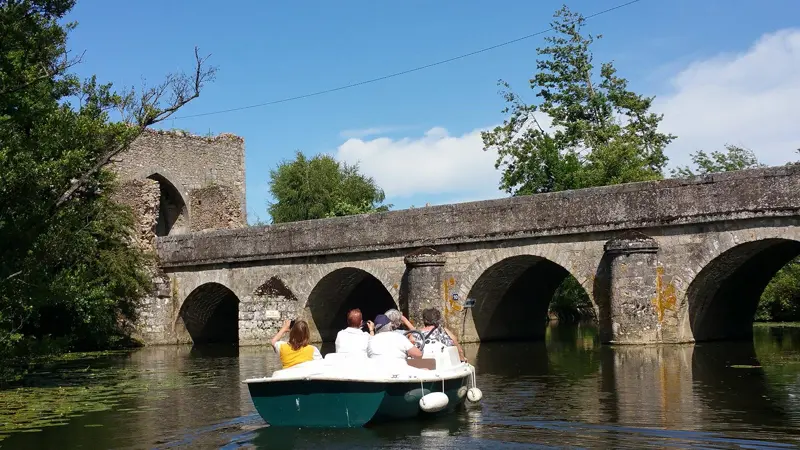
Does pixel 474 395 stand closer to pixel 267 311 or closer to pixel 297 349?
pixel 297 349

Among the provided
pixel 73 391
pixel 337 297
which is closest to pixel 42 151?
pixel 73 391

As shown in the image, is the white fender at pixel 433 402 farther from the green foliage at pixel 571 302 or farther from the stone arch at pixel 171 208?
the green foliage at pixel 571 302

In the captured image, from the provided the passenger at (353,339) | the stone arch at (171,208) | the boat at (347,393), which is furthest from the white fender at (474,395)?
the stone arch at (171,208)

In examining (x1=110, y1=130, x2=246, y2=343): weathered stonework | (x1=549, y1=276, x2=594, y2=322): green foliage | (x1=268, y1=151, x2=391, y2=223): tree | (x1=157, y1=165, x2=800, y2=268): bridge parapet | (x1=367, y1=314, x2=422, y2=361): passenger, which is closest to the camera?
(x1=367, y1=314, x2=422, y2=361): passenger

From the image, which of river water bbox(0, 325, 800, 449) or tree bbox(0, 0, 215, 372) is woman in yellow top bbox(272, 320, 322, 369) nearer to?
river water bbox(0, 325, 800, 449)

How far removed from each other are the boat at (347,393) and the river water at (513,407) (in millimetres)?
182

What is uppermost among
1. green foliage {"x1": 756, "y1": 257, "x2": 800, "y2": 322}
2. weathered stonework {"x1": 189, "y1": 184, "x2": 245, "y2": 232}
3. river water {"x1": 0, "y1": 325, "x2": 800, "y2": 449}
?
weathered stonework {"x1": 189, "y1": 184, "x2": 245, "y2": 232}

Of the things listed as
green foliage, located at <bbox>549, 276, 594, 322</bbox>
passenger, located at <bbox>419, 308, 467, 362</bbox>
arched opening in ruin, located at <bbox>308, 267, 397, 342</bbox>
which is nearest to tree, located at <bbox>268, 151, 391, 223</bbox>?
green foliage, located at <bbox>549, 276, 594, 322</bbox>

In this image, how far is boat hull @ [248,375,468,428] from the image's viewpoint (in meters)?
10.4

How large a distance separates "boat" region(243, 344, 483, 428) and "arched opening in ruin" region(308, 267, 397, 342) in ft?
43.8

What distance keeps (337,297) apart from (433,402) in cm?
1536

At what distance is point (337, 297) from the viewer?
85.5 feet

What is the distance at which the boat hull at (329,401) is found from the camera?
10.4 metres

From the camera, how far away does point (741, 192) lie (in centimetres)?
1798
